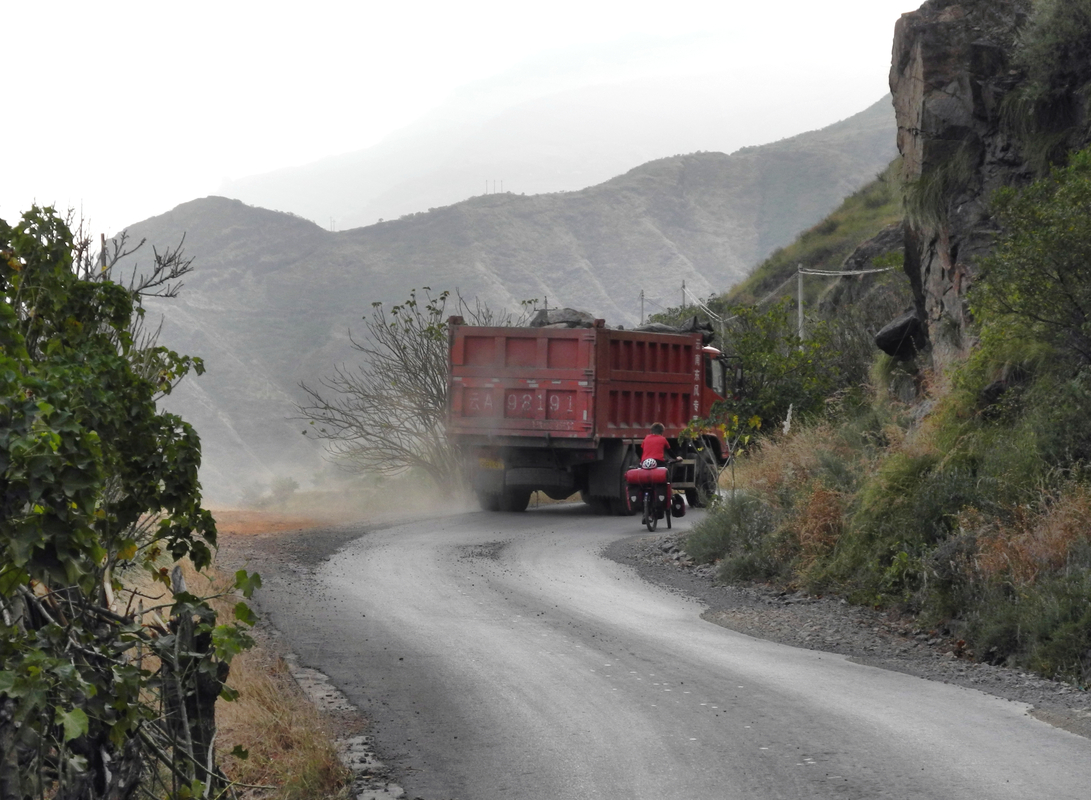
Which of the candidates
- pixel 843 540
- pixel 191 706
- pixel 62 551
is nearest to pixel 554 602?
pixel 843 540

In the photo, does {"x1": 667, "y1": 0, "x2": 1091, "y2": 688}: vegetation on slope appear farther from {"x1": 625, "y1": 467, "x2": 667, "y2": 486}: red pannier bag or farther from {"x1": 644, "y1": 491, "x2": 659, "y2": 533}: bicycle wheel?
{"x1": 644, "y1": 491, "x2": 659, "y2": 533}: bicycle wheel

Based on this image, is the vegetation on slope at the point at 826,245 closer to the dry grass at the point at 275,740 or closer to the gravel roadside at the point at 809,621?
the gravel roadside at the point at 809,621

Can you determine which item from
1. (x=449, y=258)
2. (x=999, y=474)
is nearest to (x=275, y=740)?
(x=999, y=474)

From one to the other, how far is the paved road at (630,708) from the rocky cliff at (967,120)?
7.60 metres

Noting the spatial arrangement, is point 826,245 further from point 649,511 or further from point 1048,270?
point 1048,270

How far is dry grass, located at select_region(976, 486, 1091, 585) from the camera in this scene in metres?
9.18

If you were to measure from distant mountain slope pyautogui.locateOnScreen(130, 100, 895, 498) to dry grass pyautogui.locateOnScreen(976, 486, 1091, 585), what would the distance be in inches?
2414

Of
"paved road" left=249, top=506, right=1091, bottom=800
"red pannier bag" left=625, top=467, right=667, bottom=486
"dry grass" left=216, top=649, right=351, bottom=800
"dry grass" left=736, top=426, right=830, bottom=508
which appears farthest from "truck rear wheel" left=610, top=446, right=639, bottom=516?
"dry grass" left=216, top=649, right=351, bottom=800

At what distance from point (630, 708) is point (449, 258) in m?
118

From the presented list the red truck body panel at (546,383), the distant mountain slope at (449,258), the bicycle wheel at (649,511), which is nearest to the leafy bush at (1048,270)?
the bicycle wheel at (649,511)

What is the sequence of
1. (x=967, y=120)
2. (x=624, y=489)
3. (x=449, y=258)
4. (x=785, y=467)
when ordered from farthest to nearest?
(x=449, y=258) → (x=624, y=489) → (x=967, y=120) → (x=785, y=467)

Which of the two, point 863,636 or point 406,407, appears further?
point 406,407

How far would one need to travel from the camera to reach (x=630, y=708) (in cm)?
719

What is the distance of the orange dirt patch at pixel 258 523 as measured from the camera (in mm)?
19156
